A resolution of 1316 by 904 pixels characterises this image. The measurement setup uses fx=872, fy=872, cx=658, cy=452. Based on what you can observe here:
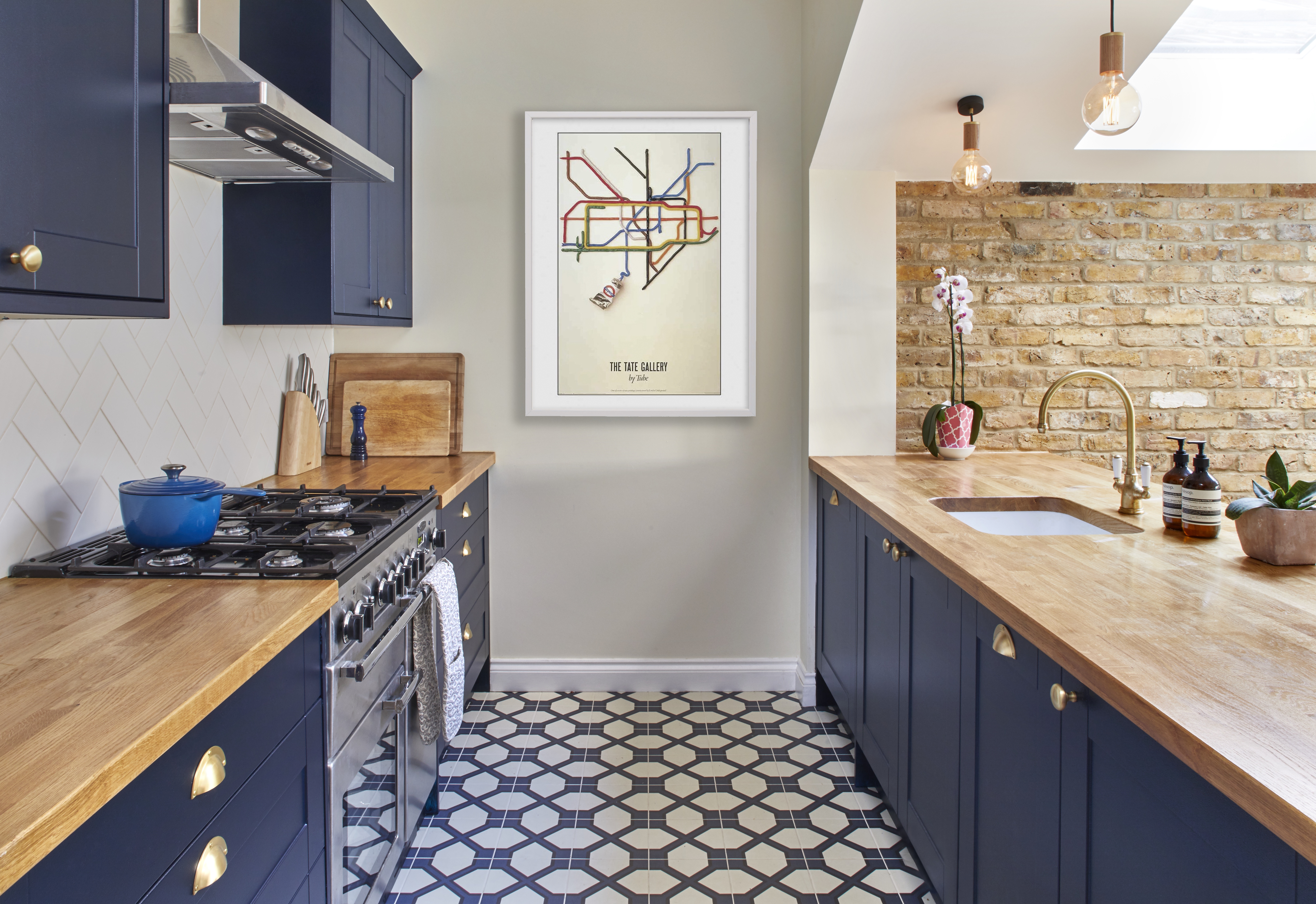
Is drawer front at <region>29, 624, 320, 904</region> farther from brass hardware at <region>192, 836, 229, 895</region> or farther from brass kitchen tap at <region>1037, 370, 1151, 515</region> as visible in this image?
brass kitchen tap at <region>1037, 370, 1151, 515</region>

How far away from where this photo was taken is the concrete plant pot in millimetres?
1521

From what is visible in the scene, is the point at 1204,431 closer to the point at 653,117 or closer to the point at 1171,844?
the point at 653,117

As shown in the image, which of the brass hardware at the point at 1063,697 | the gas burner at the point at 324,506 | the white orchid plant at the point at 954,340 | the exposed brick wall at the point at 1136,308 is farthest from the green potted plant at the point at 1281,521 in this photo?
the gas burner at the point at 324,506

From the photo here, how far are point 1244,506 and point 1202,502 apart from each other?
18 centimetres

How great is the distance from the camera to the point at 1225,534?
1.85m

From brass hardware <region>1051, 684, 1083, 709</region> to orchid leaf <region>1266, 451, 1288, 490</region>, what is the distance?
0.67 meters

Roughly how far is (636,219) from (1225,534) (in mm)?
2175

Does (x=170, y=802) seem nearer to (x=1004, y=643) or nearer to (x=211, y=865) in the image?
(x=211, y=865)

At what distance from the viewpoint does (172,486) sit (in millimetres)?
1711

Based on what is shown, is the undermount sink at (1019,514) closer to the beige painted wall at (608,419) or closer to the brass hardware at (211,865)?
the beige painted wall at (608,419)

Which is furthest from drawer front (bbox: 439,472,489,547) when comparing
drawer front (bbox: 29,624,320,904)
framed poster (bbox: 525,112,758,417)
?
drawer front (bbox: 29,624,320,904)

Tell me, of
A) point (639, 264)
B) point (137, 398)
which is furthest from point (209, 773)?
point (639, 264)

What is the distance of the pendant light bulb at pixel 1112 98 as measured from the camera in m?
1.90

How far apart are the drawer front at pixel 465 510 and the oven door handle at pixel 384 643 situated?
46cm
